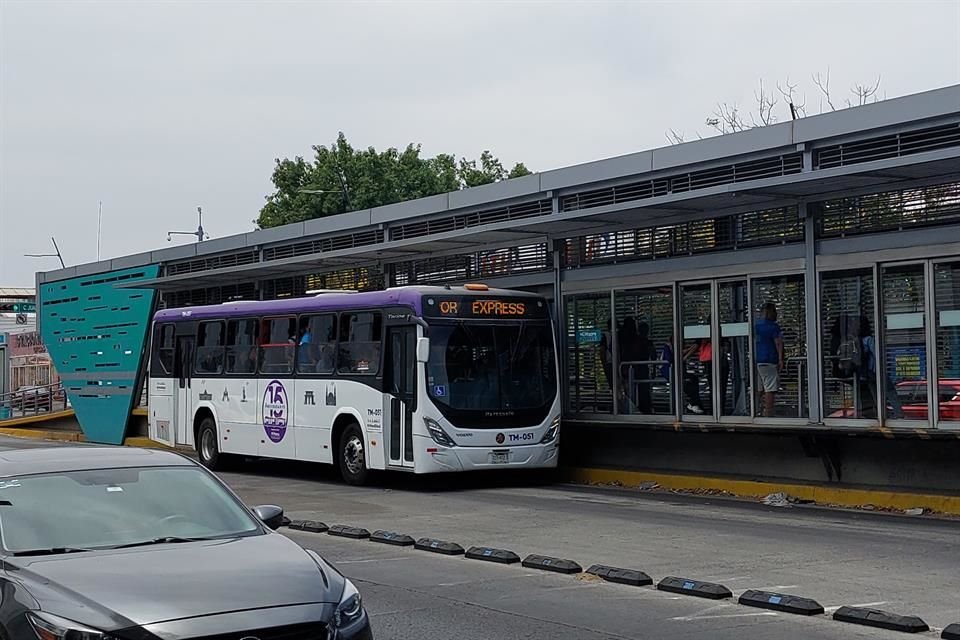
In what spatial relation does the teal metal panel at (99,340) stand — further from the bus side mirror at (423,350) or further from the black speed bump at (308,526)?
the black speed bump at (308,526)

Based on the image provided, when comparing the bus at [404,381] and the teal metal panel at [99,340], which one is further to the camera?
the teal metal panel at [99,340]

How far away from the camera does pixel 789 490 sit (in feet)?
59.0

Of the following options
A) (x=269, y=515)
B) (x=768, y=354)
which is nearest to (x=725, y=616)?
(x=269, y=515)

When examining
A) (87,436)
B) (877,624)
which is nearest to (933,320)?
(877,624)

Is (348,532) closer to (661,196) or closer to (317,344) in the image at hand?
(661,196)

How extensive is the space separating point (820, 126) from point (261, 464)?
50.2 ft

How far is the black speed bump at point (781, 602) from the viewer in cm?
930

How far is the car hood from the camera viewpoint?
567cm

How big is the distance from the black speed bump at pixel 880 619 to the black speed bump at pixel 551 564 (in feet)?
9.34

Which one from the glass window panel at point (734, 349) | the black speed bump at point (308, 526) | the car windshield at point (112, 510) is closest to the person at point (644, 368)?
the glass window panel at point (734, 349)

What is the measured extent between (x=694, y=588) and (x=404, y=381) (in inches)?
403

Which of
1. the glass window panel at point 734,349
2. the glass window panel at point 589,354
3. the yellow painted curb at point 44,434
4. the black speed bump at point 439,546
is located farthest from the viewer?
the yellow painted curb at point 44,434

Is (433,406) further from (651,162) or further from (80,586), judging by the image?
(80,586)

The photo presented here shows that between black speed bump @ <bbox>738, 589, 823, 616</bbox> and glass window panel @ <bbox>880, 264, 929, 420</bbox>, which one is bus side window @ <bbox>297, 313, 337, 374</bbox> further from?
black speed bump @ <bbox>738, 589, 823, 616</bbox>
